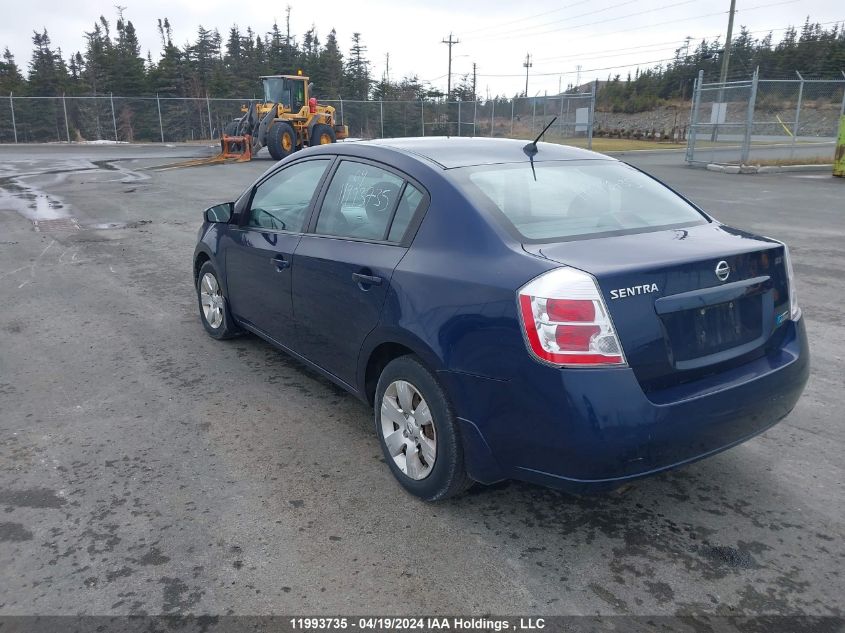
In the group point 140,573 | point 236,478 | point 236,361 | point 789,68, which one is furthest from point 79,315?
point 789,68

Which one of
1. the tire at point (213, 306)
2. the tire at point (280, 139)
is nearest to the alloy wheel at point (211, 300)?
the tire at point (213, 306)

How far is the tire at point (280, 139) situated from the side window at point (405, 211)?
821 inches

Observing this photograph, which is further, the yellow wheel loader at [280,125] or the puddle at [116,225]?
the yellow wheel loader at [280,125]

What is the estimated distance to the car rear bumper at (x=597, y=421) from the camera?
100 inches

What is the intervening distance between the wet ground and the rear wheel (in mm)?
20839

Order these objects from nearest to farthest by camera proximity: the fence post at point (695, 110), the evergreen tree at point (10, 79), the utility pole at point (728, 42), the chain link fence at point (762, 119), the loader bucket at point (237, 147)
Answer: the chain link fence at point (762, 119) → the fence post at point (695, 110) → the loader bucket at point (237, 147) → the utility pole at point (728, 42) → the evergreen tree at point (10, 79)

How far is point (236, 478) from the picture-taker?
3459mm

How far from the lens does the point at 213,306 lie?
553 cm

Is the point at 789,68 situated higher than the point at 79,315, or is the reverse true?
the point at 789,68

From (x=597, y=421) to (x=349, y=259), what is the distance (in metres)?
1.62

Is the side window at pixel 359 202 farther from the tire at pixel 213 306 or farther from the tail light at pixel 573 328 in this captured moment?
the tire at pixel 213 306

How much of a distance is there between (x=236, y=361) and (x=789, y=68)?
58.1 meters

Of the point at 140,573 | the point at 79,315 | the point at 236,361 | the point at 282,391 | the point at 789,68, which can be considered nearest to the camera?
the point at 140,573

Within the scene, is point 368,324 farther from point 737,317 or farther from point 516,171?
point 737,317
